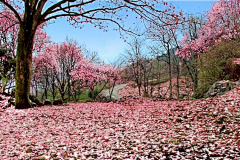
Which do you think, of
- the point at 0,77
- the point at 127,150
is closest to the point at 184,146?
the point at 127,150

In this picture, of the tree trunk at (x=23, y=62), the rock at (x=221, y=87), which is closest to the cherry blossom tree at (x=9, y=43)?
the tree trunk at (x=23, y=62)

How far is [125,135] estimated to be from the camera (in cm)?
590

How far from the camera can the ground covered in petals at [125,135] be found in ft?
13.8

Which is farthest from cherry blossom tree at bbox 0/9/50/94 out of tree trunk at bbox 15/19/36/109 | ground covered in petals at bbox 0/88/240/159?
ground covered in petals at bbox 0/88/240/159

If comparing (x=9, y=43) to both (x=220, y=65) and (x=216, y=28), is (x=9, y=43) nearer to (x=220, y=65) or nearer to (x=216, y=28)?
(x=220, y=65)

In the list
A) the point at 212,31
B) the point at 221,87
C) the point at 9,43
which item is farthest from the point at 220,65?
the point at 9,43

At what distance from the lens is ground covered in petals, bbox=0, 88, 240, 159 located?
166 inches

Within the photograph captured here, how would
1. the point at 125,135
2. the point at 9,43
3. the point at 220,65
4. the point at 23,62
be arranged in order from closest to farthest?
the point at 125,135 → the point at 23,62 → the point at 220,65 → the point at 9,43

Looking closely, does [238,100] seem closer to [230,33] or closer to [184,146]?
[184,146]

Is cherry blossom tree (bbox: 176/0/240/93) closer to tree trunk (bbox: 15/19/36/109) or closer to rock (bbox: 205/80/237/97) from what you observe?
rock (bbox: 205/80/237/97)

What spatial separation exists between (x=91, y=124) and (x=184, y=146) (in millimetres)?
4132

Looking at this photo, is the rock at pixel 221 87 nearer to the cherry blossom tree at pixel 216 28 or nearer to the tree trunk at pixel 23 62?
the cherry blossom tree at pixel 216 28

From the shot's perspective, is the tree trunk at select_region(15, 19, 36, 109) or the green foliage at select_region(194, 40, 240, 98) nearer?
the tree trunk at select_region(15, 19, 36, 109)

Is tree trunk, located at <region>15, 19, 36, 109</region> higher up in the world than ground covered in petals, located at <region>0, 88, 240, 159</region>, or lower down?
higher up
